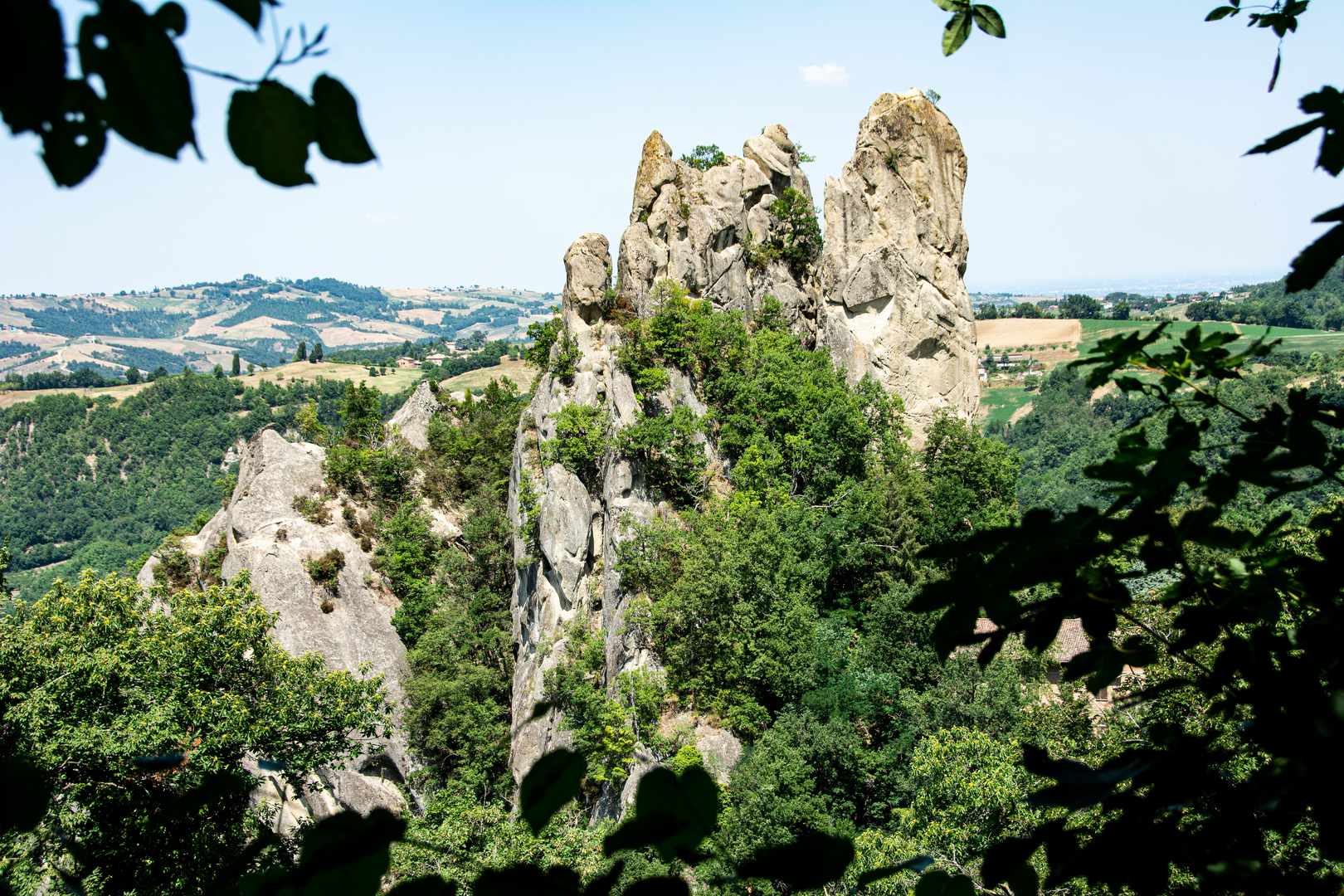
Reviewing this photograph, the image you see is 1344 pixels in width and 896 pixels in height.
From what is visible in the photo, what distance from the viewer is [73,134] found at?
1.00 m

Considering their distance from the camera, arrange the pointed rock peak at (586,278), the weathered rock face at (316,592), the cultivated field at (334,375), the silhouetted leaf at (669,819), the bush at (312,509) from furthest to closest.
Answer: the cultivated field at (334,375), the bush at (312,509), the pointed rock peak at (586,278), the weathered rock face at (316,592), the silhouetted leaf at (669,819)

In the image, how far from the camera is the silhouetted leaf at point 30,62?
87 centimetres

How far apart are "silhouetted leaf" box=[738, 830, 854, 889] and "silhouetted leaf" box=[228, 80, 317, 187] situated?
149 cm

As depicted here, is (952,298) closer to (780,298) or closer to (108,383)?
(780,298)

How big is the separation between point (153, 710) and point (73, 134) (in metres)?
16.2

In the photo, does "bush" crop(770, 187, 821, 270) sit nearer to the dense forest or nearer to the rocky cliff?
the rocky cliff

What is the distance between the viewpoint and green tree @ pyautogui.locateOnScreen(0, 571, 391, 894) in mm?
11188

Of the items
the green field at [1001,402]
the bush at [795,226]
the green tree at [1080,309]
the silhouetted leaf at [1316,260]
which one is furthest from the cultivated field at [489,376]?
the silhouetted leaf at [1316,260]

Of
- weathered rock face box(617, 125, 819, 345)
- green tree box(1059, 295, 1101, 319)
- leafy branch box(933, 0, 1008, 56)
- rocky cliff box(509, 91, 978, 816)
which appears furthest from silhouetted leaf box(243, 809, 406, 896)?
green tree box(1059, 295, 1101, 319)

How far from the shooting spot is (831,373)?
28.9 m

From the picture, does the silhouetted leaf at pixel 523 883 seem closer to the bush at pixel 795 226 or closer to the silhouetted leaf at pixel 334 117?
the silhouetted leaf at pixel 334 117

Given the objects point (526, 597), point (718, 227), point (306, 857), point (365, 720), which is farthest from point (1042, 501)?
point (306, 857)

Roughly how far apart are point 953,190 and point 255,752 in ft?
105

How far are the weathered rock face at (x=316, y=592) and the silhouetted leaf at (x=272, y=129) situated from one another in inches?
1018
